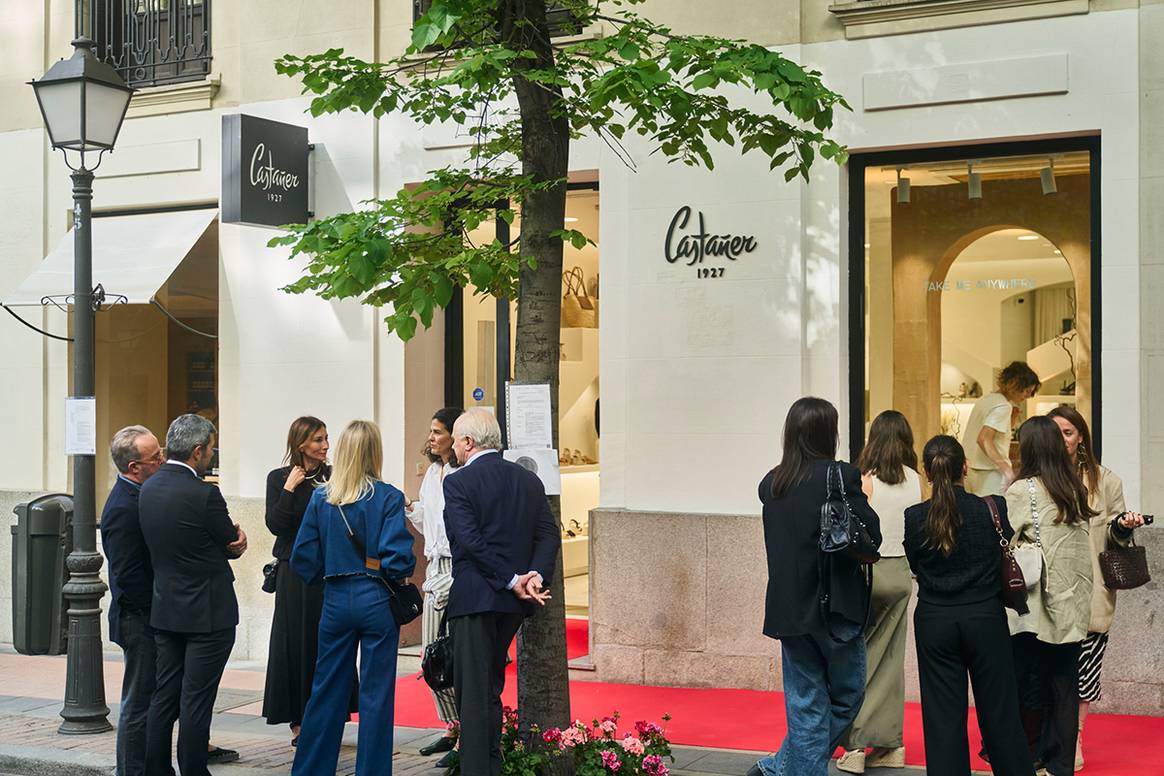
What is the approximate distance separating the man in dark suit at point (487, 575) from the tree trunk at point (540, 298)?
301 millimetres

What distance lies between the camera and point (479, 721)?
697cm

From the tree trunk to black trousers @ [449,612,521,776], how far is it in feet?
1.15

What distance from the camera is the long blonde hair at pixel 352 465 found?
738cm

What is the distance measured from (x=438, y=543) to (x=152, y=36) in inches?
264

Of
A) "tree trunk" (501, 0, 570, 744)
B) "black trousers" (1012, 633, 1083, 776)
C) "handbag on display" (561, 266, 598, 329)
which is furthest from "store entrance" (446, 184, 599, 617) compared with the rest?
"black trousers" (1012, 633, 1083, 776)

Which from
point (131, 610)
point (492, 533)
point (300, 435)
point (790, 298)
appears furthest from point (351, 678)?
point (790, 298)

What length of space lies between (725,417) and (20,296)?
6310 mm

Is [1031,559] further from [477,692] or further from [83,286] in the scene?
[83,286]

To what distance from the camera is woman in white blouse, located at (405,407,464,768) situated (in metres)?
8.48

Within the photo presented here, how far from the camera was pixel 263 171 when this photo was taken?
11383 mm

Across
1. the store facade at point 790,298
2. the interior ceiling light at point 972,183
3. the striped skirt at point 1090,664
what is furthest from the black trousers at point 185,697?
the interior ceiling light at point 972,183

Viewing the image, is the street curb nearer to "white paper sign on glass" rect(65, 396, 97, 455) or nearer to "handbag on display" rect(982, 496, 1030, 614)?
"white paper sign on glass" rect(65, 396, 97, 455)

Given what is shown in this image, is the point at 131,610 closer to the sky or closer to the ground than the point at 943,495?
closer to the ground

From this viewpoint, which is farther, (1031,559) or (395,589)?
(395,589)
